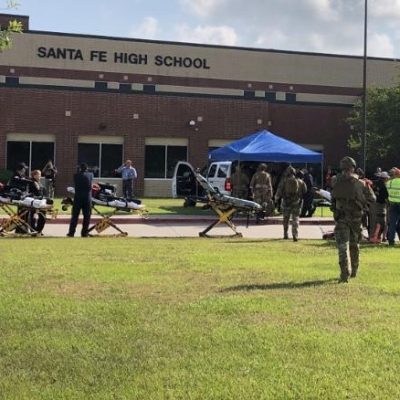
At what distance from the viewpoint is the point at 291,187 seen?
50.4 feet

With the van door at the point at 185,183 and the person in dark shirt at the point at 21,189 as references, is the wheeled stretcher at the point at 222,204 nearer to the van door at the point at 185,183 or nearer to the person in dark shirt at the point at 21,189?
the person in dark shirt at the point at 21,189

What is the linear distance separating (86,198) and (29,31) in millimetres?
30001

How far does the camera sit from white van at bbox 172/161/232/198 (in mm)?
24672

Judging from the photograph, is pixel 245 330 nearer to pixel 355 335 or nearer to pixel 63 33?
pixel 355 335

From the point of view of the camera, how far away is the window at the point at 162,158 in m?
36.8

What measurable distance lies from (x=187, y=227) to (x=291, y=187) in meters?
5.09

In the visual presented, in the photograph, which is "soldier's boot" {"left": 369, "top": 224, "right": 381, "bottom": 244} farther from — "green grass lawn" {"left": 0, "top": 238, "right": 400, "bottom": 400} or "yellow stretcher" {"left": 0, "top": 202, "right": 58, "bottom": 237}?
"yellow stretcher" {"left": 0, "top": 202, "right": 58, "bottom": 237}

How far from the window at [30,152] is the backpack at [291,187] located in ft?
71.9

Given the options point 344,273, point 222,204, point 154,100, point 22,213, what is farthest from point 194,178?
point 344,273

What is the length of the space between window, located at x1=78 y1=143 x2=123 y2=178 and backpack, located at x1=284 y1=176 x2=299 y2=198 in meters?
21.7

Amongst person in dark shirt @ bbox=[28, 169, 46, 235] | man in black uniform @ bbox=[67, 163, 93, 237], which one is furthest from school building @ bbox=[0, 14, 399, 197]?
man in black uniform @ bbox=[67, 163, 93, 237]

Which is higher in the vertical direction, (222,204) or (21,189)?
(21,189)

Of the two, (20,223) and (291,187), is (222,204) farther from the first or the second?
(20,223)

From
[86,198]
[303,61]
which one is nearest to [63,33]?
[303,61]
